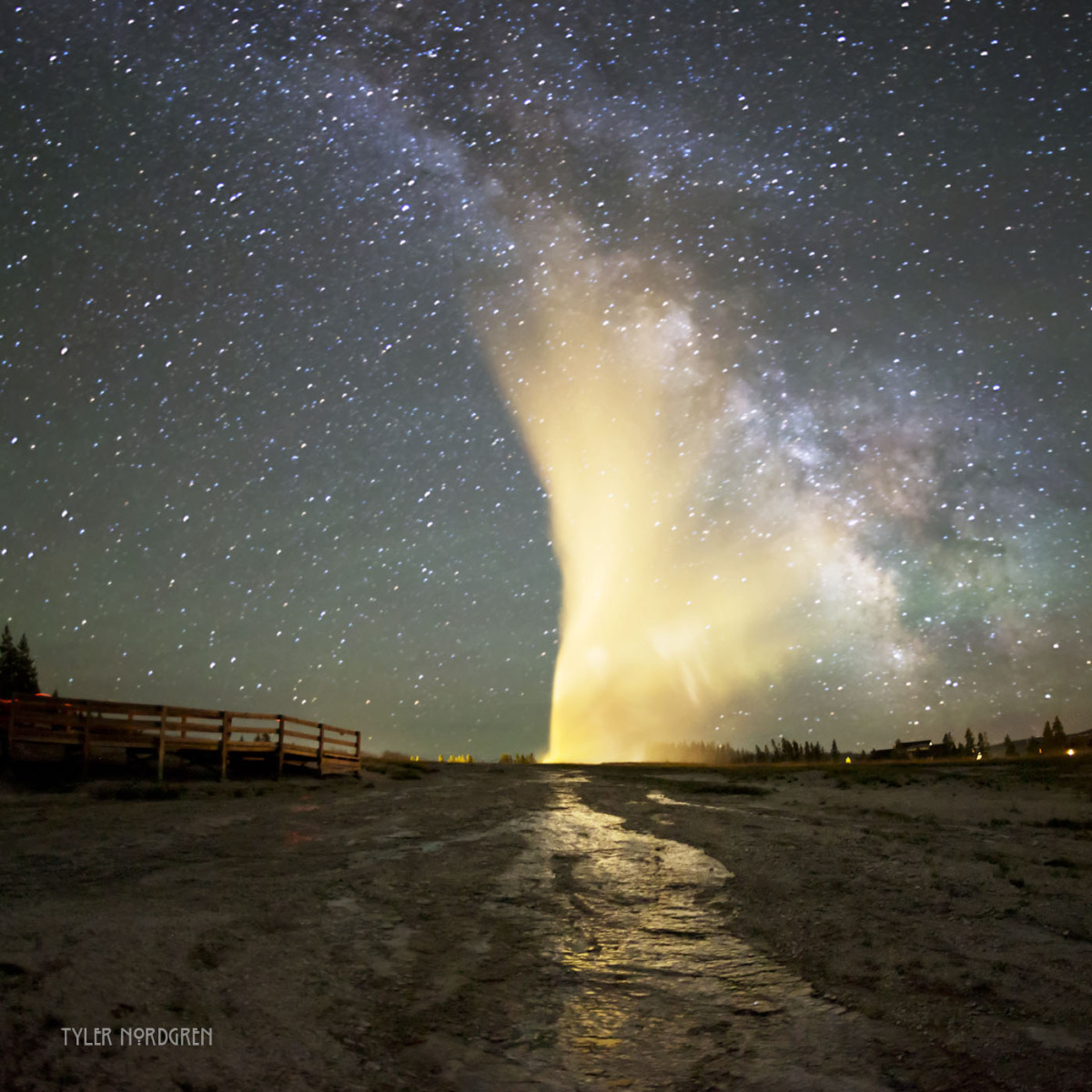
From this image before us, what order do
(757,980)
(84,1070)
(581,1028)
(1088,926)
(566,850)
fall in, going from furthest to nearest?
(566,850), (1088,926), (757,980), (581,1028), (84,1070)

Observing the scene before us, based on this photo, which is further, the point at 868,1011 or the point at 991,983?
the point at 991,983

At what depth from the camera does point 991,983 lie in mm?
5820

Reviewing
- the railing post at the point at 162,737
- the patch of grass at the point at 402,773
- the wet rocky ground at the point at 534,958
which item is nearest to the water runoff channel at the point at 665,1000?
the wet rocky ground at the point at 534,958

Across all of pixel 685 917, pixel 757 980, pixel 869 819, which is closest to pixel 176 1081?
pixel 757 980

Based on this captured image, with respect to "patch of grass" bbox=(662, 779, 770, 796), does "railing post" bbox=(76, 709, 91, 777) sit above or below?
above

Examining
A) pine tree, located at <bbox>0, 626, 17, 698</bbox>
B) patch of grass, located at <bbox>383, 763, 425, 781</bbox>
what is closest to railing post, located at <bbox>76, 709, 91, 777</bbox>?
patch of grass, located at <bbox>383, 763, 425, 781</bbox>

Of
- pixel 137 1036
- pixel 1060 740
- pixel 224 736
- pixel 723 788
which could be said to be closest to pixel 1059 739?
pixel 1060 740

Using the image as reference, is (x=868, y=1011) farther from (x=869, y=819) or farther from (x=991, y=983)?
(x=869, y=819)

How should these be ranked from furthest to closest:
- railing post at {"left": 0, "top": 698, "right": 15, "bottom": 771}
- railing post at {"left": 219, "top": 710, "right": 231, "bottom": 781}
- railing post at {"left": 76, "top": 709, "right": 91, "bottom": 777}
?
railing post at {"left": 219, "top": 710, "right": 231, "bottom": 781}
railing post at {"left": 76, "top": 709, "right": 91, "bottom": 777}
railing post at {"left": 0, "top": 698, "right": 15, "bottom": 771}

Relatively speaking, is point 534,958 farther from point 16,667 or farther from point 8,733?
point 16,667

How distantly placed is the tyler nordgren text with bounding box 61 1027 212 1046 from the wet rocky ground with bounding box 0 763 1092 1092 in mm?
31

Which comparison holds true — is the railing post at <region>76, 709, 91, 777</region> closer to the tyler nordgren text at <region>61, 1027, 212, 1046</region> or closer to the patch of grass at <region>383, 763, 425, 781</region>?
the patch of grass at <region>383, 763, 425, 781</region>

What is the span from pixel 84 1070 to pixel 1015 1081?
4.87 m

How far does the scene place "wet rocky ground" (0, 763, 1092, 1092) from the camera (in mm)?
4488
